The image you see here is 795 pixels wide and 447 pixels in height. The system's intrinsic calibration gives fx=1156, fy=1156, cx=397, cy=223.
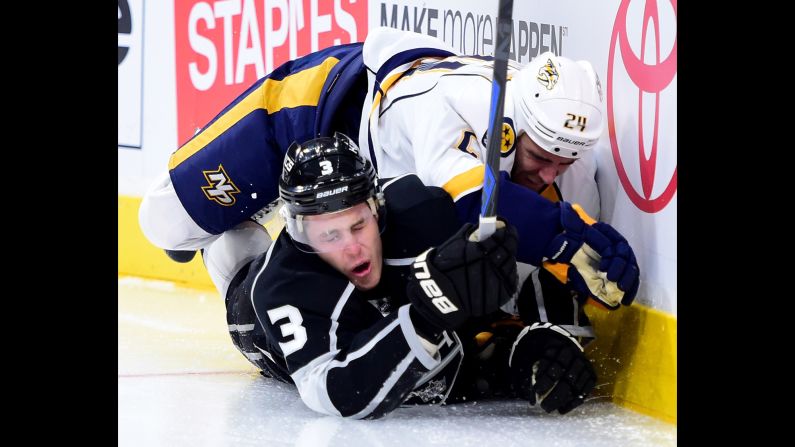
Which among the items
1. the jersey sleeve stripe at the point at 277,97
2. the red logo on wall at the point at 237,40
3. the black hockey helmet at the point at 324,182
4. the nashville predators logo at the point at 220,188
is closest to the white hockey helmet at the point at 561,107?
the black hockey helmet at the point at 324,182

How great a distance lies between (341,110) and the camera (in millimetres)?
3252

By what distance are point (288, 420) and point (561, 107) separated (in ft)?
3.15

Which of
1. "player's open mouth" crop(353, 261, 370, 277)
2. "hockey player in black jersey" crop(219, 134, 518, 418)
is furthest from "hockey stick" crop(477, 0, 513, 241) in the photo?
"player's open mouth" crop(353, 261, 370, 277)

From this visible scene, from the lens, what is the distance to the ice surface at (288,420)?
243 centimetres

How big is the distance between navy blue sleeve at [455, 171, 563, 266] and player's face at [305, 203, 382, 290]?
214 millimetres

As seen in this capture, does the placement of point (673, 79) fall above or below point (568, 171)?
above

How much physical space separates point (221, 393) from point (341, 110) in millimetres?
852

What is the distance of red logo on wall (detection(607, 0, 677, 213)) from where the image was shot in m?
2.62

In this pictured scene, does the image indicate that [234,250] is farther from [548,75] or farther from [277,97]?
[548,75]

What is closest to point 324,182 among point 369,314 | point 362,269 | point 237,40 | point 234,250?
point 362,269

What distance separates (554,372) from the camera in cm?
251

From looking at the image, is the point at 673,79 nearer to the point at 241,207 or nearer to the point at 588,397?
the point at 588,397
